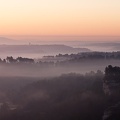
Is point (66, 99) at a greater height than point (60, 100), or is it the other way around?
point (66, 99)

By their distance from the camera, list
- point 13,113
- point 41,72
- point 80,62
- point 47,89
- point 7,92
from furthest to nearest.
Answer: point 80,62
point 41,72
point 7,92
point 47,89
point 13,113

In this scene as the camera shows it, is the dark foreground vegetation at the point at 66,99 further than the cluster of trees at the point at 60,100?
No

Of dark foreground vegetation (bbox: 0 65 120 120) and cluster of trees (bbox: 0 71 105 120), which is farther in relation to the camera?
cluster of trees (bbox: 0 71 105 120)

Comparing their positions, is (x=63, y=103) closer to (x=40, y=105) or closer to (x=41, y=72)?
(x=40, y=105)

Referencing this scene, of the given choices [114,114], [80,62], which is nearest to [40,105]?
[114,114]

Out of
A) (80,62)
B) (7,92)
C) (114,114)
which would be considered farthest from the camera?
(80,62)

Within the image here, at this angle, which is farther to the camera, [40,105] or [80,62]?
[80,62]

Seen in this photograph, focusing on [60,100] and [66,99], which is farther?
[60,100]
